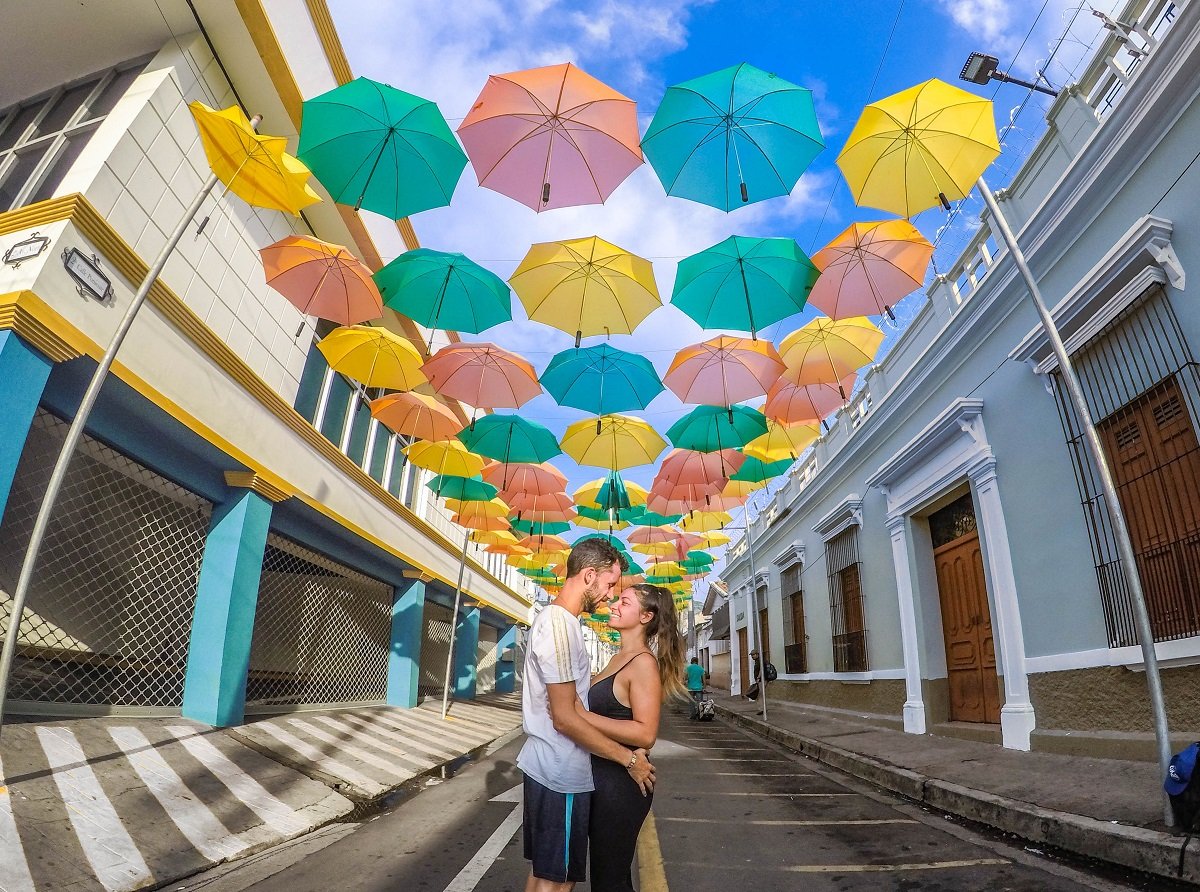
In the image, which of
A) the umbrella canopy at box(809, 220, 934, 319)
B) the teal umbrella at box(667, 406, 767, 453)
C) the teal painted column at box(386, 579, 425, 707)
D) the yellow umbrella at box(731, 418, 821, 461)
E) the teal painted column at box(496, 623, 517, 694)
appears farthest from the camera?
the teal painted column at box(496, 623, 517, 694)

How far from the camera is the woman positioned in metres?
2.00

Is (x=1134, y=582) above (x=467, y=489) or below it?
below

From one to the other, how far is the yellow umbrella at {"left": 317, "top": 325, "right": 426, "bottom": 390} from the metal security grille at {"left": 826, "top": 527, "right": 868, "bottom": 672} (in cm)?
896

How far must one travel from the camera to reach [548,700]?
82.4 inches

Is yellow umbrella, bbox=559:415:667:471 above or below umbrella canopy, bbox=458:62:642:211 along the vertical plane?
below

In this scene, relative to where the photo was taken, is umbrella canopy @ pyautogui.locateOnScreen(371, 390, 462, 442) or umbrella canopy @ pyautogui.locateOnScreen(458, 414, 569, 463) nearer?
umbrella canopy @ pyautogui.locateOnScreen(371, 390, 462, 442)

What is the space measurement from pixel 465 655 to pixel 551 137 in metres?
17.4

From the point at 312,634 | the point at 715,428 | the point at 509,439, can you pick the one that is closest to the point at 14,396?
the point at 509,439

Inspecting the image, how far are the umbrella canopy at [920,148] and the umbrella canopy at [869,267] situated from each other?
0.45m

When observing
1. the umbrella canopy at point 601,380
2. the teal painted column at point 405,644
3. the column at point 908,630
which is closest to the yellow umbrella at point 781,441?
the column at point 908,630

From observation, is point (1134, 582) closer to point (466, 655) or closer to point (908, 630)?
point (908, 630)

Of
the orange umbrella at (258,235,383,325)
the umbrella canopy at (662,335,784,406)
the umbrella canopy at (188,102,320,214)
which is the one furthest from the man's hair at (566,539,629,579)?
the umbrella canopy at (662,335,784,406)

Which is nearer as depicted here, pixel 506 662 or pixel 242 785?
pixel 242 785

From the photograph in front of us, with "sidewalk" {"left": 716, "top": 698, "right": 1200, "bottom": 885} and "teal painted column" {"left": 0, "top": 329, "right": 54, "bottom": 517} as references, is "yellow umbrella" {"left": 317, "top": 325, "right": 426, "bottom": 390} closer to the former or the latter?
"teal painted column" {"left": 0, "top": 329, "right": 54, "bottom": 517}
